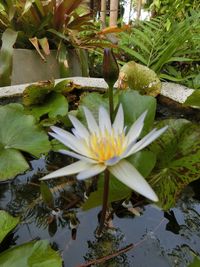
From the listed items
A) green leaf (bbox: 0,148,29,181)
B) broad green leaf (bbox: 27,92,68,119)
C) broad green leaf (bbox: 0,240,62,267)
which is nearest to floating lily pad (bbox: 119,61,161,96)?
broad green leaf (bbox: 27,92,68,119)

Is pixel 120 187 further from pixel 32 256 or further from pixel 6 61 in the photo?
pixel 6 61

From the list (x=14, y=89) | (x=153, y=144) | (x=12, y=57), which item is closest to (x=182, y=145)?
(x=153, y=144)

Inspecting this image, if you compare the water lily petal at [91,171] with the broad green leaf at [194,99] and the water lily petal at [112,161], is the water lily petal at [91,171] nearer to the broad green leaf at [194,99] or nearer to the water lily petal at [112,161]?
the water lily petal at [112,161]

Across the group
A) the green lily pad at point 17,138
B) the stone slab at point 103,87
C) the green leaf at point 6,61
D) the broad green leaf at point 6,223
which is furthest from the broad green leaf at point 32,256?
the green leaf at point 6,61

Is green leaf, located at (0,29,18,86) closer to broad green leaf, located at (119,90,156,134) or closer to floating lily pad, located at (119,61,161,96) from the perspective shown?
floating lily pad, located at (119,61,161,96)

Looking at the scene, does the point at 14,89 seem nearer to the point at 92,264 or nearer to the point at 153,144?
the point at 153,144

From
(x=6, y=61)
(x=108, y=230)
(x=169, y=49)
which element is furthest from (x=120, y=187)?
(x=6, y=61)
